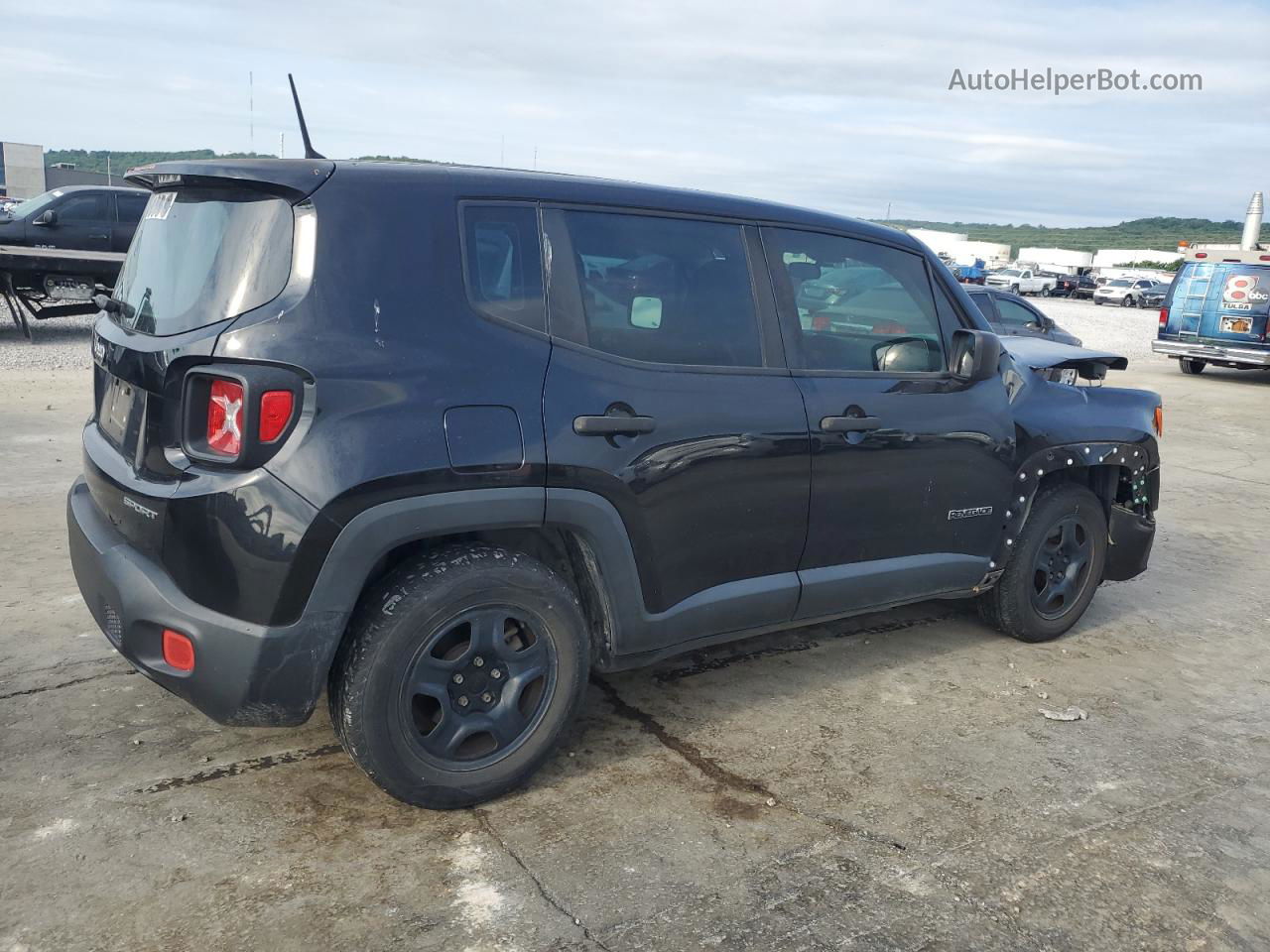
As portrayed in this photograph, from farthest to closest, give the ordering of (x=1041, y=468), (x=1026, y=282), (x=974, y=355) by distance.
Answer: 1. (x=1026, y=282)
2. (x=1041, y=468)
3. (x=974, y=355)

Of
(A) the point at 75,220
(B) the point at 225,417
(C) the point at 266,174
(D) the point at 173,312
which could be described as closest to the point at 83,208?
(A) the point at 75,220

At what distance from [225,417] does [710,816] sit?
1797 millimetres

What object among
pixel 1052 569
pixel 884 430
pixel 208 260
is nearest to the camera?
pixel 208 260

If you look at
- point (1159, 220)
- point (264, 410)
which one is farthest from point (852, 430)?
point (1159, 220)

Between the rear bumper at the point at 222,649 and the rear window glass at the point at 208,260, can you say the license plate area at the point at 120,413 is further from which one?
the rear bumper at the point at 222,649

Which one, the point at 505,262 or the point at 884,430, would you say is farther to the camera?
the point at 884,430

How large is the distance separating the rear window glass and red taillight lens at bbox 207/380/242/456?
0.21 meters

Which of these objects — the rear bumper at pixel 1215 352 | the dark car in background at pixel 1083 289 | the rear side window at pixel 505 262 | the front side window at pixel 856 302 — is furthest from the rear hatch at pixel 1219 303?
the dark car in background at pixel 1083 289

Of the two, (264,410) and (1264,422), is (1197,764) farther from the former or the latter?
(1264,422)

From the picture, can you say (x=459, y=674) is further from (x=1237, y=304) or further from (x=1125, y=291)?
(x=1125, y=291)

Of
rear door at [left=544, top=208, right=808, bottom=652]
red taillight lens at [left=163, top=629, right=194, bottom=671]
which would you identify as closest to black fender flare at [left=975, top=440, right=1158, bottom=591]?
rear door at [left=544, top=208, right=808, bottom=652]

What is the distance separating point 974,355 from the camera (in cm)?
423

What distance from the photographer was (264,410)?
9.17 feet

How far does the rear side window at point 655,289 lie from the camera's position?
10.9 ft
